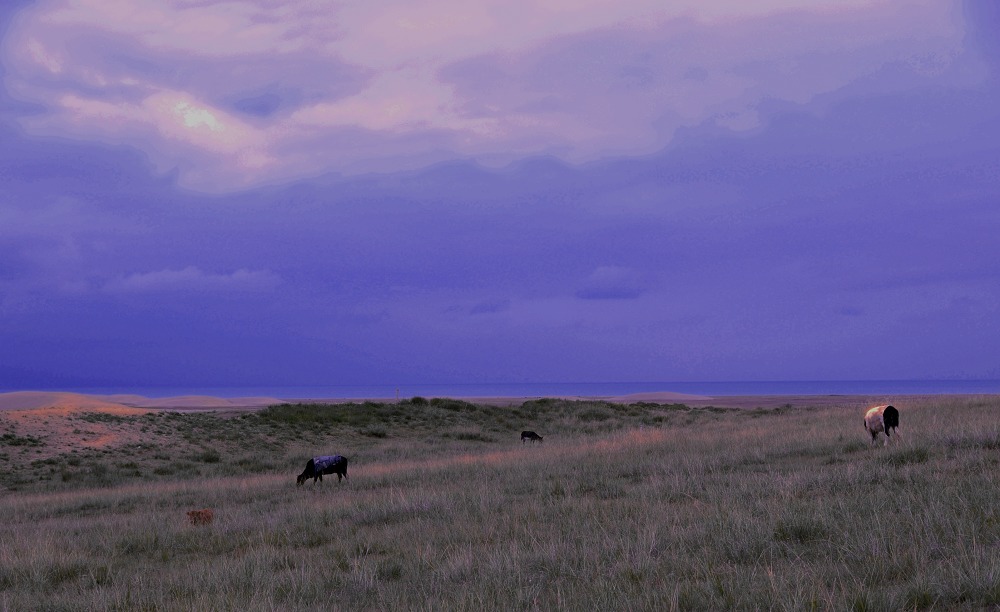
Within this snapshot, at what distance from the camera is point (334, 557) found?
8172mm

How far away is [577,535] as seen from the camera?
25.5 feet

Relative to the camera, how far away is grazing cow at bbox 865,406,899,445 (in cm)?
1357

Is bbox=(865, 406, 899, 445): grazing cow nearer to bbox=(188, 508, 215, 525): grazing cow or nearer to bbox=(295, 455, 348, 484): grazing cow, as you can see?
bbox=(188, 508, 215, 525): grazing cow

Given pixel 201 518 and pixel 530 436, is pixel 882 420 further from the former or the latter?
pixel 530 436

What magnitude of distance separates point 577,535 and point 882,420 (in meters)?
8.80

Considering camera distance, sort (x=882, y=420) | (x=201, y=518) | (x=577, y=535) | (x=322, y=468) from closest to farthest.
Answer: (x=577, y=535) → (x=201, y=518) → (x=882, y=420) → (x=322, y=468)

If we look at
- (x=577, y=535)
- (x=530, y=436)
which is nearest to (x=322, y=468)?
(x=577, y=535)

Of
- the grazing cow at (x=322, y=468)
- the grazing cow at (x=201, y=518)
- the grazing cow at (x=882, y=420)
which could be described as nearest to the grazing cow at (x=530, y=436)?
the grazing cow at (x=322, y=468)

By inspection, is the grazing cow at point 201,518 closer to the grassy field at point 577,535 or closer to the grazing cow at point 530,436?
the grassy field at point 577,535

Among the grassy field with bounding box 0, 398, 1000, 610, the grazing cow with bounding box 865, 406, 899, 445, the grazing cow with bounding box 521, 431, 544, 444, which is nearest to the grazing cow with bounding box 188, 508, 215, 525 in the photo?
the grassy field with bounding box 0, 398, 1000, 610

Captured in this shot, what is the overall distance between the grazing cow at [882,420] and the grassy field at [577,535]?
0.46m

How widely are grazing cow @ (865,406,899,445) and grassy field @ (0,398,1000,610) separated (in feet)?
1.49

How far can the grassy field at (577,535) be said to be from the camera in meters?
5.35

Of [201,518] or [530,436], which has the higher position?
[201,518]
